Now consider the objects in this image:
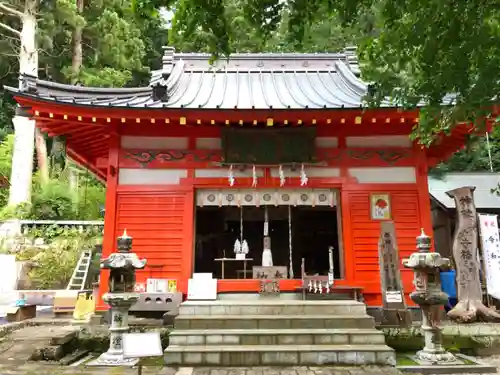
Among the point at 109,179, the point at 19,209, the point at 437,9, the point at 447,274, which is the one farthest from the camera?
A: the point at 19,209

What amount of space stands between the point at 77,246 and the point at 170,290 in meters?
6.63

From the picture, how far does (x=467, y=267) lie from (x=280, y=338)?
5.08 m

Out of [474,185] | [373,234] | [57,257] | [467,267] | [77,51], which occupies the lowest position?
[467,267]

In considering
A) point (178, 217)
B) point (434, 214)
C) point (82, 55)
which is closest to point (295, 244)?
point (434, 214)

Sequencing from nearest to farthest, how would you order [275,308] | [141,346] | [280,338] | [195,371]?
1. [141,346]
2. [195,371]
3. [280,338]
4. [275,308]

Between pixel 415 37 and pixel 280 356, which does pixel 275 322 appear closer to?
pixel 280 356

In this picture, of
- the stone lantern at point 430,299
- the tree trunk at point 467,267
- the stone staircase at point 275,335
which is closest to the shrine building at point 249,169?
the tree trunk at point 467,267

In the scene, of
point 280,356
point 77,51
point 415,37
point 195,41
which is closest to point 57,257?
point 280,356

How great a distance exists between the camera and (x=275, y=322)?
22.5 ft

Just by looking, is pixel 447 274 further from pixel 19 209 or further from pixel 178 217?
pixel 19 209

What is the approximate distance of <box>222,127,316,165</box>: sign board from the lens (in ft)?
29.8

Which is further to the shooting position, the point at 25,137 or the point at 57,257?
the point at 25,137

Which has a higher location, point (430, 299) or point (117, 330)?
point (430, 299)

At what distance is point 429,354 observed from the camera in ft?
20.3
